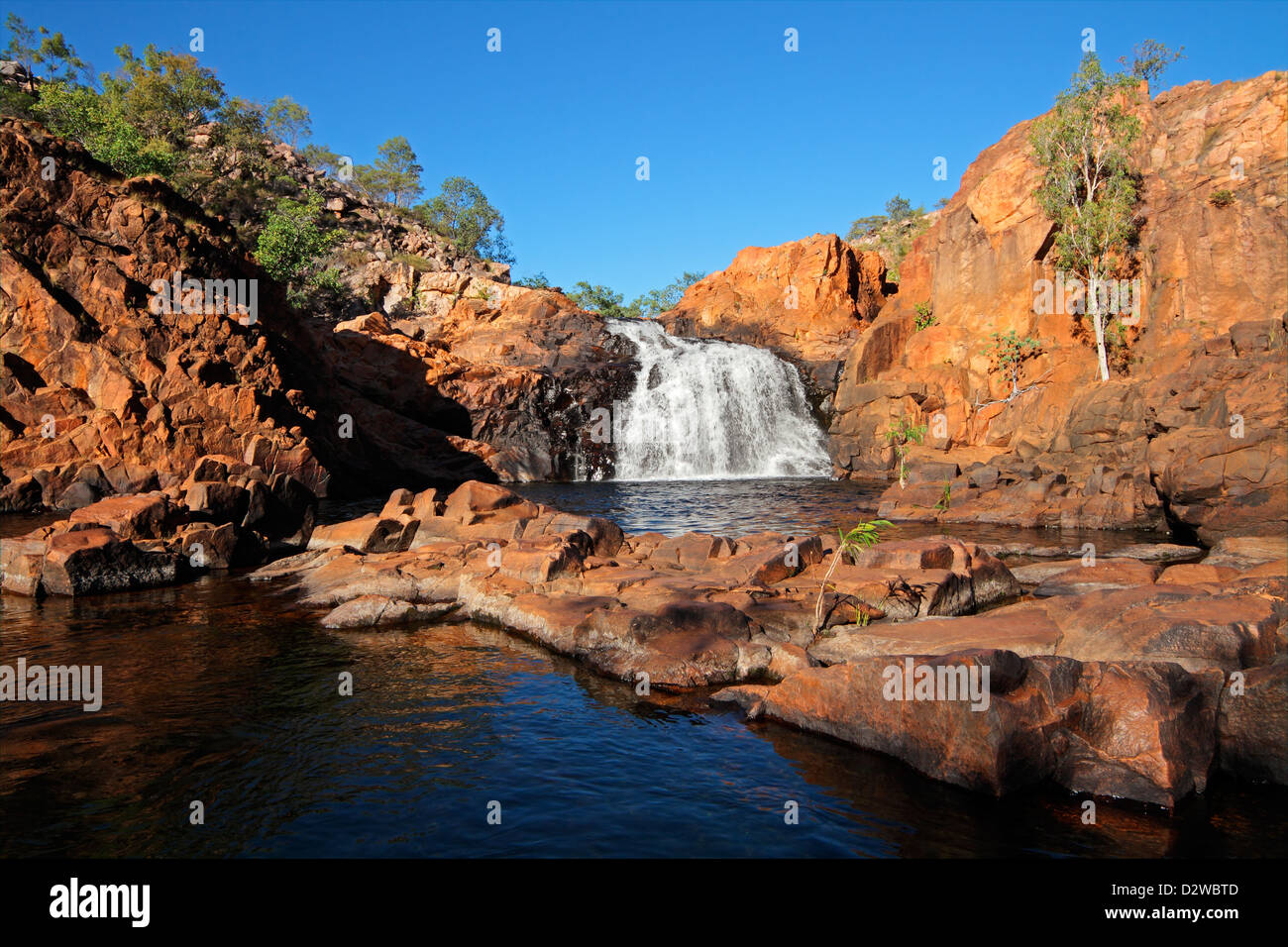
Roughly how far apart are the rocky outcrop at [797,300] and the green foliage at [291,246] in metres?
25.8

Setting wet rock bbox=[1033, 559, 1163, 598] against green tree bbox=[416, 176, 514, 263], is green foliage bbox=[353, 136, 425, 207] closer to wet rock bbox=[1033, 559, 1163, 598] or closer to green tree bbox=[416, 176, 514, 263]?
green tree bbox=[416, 176, 514, 263]

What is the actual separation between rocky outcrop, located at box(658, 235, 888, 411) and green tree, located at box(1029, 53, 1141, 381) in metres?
16.0

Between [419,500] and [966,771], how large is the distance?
16.1 meters

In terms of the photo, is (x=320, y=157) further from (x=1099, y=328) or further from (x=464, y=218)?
(x=1099, y=328)

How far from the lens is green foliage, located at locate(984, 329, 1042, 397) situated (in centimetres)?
3688

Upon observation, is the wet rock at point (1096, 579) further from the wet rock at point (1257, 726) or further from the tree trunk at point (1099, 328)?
the tree trunk at point (1099, 328)

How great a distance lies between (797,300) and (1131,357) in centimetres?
2453

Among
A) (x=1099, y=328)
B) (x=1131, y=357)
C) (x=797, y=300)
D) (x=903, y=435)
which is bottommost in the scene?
(x=903, y=435)

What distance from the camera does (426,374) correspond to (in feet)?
140

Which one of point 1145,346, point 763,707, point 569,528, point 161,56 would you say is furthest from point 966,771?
point 161,56

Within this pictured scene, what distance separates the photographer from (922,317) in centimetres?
4431

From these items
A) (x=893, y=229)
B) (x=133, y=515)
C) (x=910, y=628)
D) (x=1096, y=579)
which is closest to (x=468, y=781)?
(x=910, y=628)

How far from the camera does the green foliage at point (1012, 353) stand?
36875 mm

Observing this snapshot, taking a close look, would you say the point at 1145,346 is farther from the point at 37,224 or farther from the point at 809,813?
the point at 37,224
